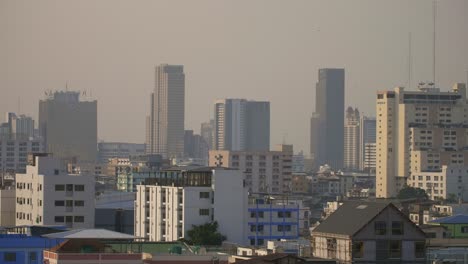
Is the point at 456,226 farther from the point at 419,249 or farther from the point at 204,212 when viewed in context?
the point at 419,249

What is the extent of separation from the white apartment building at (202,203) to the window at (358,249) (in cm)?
2982

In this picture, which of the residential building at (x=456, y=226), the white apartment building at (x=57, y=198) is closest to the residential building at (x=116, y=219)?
the white apartment building at (x=57, y=198)

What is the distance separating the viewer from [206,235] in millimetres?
79438

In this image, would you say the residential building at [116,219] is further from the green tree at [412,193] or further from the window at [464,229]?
the green tree at [412,193]

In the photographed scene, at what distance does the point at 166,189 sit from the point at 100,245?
3913 centimetres

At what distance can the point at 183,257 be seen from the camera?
48719 millimetres

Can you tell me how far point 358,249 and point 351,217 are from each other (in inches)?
63.8

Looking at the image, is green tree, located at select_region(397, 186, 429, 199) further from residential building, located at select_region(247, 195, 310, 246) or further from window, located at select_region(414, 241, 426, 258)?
window, located at select_region(414, 241, 426, 258)

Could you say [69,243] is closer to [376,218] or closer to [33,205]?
[376,218]

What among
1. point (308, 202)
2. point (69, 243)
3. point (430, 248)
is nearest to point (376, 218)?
point (430, 248)

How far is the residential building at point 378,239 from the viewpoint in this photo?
51.9 m

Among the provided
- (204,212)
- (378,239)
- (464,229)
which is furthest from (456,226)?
(378,239)

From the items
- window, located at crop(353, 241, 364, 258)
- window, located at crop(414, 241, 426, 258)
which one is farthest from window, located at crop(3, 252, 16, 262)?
window, located at crop(414, 241, 426, 258)

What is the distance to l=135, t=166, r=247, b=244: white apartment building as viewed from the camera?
3258 inches
